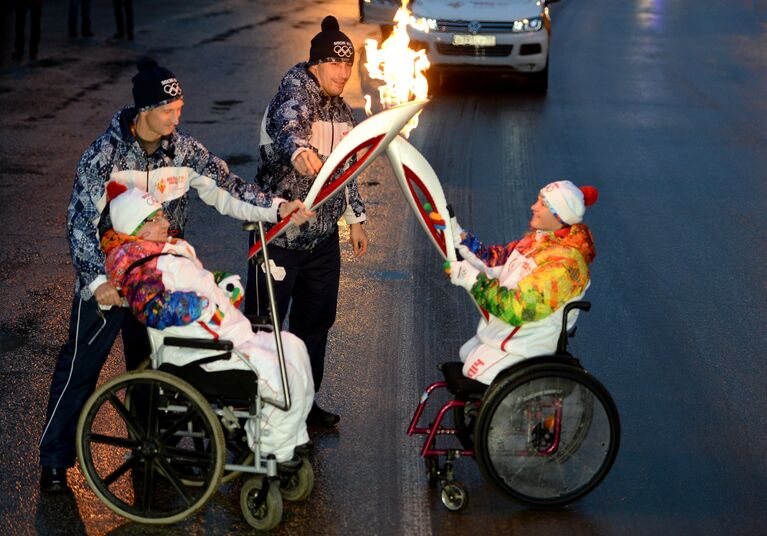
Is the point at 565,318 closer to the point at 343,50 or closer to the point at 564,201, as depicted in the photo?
the point at 564,201

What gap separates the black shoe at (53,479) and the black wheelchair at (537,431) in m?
1.77

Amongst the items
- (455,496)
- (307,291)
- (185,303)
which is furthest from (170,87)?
(455,496)

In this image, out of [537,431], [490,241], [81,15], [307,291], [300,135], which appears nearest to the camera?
Result: [537,431]

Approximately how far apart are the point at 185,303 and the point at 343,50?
167 centimetres

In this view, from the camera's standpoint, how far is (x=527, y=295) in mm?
5598

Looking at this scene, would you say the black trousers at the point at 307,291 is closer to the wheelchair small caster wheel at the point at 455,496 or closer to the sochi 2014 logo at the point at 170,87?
the sochi 2014 logo at the point at 170,87

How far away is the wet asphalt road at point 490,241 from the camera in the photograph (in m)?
5.94

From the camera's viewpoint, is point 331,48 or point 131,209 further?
point 331,48

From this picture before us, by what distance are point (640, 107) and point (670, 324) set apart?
329 inches

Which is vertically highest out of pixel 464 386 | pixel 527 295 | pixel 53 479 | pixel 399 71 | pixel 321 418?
pixel 399 71

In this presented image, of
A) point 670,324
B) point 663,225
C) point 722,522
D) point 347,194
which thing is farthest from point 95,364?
point 663,225

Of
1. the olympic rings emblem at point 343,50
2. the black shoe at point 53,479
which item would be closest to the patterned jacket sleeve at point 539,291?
the olympic rings emblem at point 343,50

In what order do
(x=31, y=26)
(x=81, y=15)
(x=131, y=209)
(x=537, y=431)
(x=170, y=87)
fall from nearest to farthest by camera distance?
1. (x=131, y=209)
2. (x=170, y=87)
3. (x=537, y=431)
4. (x=31, y=26)
5. (x=81, y=15)

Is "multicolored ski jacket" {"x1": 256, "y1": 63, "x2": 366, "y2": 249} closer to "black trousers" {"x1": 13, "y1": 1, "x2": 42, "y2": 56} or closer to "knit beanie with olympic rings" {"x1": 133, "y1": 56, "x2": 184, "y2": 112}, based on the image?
"knit beanie with olympic rings" {"x1": 133, "y1": 56, "x2": 184, "y2": 112}
